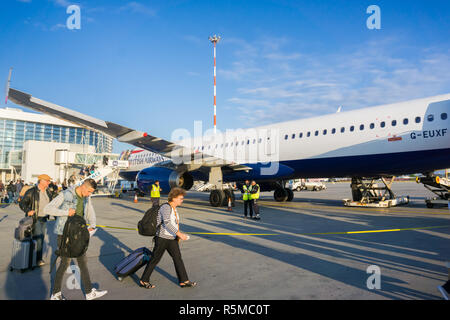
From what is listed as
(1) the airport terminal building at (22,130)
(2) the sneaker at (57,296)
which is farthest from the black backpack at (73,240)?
(1) the airport terminal building at (22,130)

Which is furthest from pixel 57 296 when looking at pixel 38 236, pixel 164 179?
pixel 164 179

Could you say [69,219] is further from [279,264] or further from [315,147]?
[315,147]

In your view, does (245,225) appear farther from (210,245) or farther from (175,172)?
(175,172)

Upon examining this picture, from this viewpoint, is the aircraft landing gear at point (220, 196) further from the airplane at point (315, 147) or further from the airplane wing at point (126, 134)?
the airplane wing at point (126, 134)

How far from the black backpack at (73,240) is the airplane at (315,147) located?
666 centimetres

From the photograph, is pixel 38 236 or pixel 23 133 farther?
pixel 23 133

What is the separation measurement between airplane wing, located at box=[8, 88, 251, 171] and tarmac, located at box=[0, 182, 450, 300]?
3.74 meters

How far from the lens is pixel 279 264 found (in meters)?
4.85

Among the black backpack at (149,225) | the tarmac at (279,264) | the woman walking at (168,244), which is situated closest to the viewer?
the tarmac at (279,264)

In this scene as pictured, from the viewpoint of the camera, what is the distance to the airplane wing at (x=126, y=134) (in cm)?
→ 869

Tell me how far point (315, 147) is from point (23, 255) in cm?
1102

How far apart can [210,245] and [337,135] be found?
812 cm

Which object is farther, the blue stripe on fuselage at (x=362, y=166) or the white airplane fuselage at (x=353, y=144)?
the blue stripe on fuselage at (x=362, y=166)
